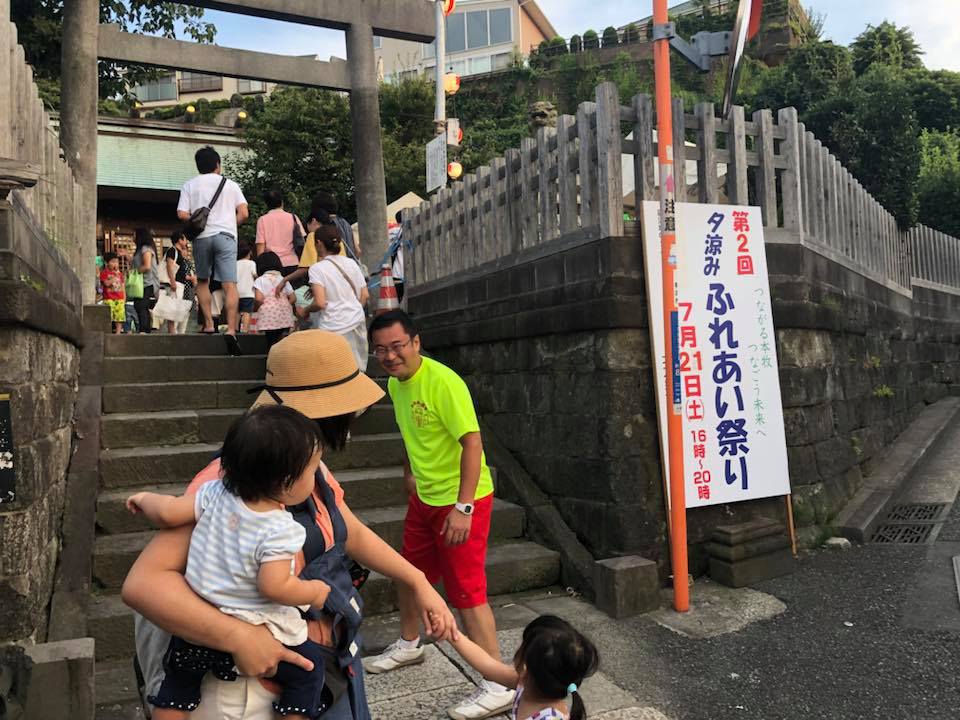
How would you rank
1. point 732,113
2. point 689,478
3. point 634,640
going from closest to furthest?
point 634,640
point 689,478
point 732,113

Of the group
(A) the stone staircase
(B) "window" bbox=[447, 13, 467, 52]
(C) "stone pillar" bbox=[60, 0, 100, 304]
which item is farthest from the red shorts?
(B) "window" bbox=[447, 13, 467, 52]

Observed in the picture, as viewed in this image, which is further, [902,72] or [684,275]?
[902,72]

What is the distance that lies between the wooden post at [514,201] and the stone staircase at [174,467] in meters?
1.80

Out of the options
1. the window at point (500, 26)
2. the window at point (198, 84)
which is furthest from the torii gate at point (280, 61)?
the window at point (500, 26)

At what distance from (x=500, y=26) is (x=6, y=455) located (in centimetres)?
4806

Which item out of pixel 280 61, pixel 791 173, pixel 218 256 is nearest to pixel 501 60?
pixel 280 61

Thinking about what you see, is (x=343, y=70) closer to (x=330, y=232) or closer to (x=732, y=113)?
(x=330, y=232)

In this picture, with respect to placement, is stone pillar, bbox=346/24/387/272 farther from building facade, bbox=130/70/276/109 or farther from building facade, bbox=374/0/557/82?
building facade, bbox=374/0/557/82

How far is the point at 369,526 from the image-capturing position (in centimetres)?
503

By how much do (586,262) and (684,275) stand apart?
2.23 ft

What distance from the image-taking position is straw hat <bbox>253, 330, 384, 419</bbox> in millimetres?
2045

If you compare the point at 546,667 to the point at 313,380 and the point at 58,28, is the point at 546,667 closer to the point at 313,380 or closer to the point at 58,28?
the point at 313,380

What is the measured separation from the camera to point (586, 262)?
17.6 feet

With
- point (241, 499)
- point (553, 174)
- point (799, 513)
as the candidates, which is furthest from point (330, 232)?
point (241, 499)
